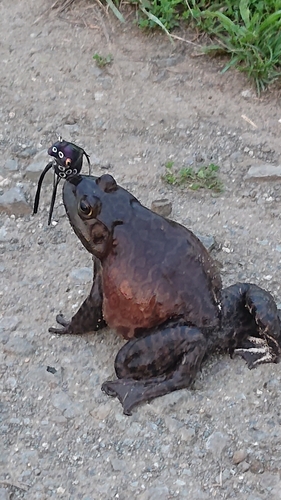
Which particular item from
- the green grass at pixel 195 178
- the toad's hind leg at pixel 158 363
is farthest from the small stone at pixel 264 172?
the toad's hind leg at pixel 158 363

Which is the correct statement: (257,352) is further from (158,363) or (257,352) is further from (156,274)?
(156,274)

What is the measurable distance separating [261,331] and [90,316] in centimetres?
85

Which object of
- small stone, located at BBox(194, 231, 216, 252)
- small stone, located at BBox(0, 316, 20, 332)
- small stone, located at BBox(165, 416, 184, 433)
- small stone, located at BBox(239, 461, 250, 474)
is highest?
small stone, located at BBox(0, 316, 20, 332)

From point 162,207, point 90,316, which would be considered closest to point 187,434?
point 90,316

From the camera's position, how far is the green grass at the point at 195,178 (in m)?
5.29

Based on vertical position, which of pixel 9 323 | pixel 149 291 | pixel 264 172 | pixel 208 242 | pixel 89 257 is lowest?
pixel 264 172

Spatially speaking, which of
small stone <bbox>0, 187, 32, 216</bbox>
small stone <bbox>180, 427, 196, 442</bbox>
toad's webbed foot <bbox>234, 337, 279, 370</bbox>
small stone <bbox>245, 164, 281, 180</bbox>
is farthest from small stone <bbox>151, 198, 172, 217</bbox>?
small stone <bbox>180, 427, 196, 442</bbox>

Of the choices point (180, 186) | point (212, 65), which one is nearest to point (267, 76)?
point (212, 65)

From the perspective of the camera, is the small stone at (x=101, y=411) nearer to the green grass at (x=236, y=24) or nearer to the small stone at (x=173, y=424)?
the small stone at (x=173, y=424)

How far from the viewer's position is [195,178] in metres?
5.34

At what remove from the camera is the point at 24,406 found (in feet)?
12.7

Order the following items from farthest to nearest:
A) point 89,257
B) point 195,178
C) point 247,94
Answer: point 247,94 < point 195,178 < point 89,257

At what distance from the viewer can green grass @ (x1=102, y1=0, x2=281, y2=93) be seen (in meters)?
6.01

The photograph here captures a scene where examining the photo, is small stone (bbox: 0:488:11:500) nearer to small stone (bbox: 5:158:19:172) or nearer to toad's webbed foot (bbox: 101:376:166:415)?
toad's webbed foot (bbox: 101:376:166:415)
